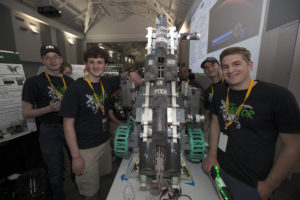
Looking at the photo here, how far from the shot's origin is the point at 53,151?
1.97 m

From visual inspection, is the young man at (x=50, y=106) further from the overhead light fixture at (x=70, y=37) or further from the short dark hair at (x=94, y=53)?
the overhead light fixture at (x=70, y=37)

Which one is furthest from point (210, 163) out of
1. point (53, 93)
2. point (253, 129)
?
point (53, 93)

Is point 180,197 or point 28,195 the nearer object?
point 180,197

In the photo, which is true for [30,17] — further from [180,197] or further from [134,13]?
[180,197]

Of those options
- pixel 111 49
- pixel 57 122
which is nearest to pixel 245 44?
pixel 57 122

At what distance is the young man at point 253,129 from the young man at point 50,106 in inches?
82.9

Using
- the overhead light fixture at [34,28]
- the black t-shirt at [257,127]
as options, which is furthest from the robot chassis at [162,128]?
the overhead light fixture at [34,28]

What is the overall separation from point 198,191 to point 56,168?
1.98 meters

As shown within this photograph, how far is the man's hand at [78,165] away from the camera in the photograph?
151 centimetres

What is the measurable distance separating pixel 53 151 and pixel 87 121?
0.90m

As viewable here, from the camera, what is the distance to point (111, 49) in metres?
12.4

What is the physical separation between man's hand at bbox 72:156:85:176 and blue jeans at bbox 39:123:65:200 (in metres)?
0.70

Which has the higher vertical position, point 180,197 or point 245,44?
point 245,44

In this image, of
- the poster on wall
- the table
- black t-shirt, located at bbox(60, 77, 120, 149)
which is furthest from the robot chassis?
the poster on wall
